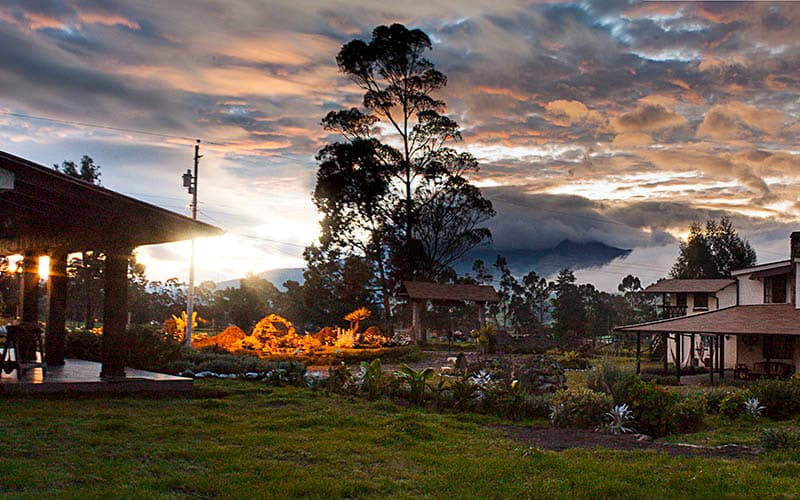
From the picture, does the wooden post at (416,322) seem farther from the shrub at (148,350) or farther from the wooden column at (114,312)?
the wooden column at (114,312)

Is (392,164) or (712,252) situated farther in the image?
(712,252)

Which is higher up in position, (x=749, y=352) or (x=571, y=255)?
(x=571, y=255)

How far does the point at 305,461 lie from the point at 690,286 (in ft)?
103

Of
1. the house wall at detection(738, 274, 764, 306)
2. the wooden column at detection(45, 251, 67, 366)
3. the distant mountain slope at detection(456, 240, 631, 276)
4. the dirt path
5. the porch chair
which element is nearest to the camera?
the dirt path

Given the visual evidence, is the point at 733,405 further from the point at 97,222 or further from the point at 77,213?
the point at 77,213


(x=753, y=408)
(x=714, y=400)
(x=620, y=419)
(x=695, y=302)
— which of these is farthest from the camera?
(x=695, y=302)

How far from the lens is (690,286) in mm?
34875

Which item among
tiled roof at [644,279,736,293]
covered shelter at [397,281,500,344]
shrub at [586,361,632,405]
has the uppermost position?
tiled roof at [644,279,736,293]

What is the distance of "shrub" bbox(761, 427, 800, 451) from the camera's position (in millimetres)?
9008

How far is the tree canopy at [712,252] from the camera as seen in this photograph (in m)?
58.0

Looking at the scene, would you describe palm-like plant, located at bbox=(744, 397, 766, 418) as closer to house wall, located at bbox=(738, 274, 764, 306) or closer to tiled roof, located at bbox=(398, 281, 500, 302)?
house wall, located at bbox=(738, 274, 764, 306)

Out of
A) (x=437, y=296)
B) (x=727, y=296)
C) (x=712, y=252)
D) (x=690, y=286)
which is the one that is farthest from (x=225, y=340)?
(x=712, y=252)

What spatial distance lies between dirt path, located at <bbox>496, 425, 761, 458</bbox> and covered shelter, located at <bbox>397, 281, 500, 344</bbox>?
2734 cm

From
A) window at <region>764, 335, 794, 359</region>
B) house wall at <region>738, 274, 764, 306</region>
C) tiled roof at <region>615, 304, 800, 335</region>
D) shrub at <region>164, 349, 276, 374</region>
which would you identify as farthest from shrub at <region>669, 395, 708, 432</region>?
house wall at <region>738, 274, 764, 306</region>
